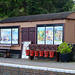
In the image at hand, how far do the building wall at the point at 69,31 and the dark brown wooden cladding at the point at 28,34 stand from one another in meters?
2.83

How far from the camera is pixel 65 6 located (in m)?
33.5

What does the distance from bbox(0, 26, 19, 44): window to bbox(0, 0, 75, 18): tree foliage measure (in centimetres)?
1000

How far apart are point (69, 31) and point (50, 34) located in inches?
53.0

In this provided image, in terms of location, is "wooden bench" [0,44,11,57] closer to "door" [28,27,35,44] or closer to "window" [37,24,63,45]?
"door" [28,27,35,44]

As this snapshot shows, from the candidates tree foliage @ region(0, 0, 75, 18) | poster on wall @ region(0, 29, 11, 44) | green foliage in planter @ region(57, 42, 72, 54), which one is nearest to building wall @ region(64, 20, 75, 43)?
green foliage in planter @ region(57, 42, 72, 54)

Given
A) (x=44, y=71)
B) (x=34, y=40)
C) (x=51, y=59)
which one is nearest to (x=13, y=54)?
(x=34, y=40)

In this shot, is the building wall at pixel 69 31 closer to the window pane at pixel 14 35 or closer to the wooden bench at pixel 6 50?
the window pane at pixel 14 35

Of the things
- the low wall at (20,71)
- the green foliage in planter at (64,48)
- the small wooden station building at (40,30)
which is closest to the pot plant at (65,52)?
the green foliage in planter at (64,48)

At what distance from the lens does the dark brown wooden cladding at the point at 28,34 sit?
57.6ft

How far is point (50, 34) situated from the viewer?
16297 mm

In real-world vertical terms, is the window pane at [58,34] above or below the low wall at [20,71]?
above

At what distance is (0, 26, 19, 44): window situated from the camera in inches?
734

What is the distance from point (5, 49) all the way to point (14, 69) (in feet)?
22.4

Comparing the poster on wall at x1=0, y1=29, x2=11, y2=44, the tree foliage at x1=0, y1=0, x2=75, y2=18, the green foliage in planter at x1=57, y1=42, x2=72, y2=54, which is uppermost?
the tree foliage at x1=0, y1=0, x2=75, y2=18
